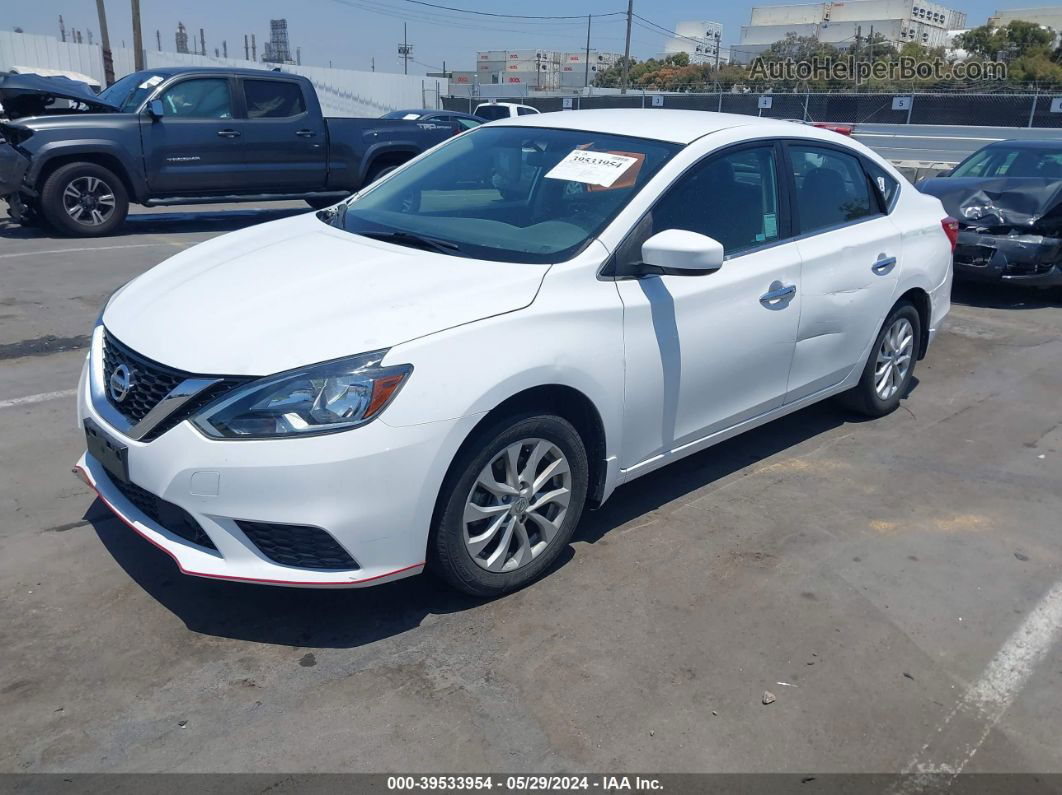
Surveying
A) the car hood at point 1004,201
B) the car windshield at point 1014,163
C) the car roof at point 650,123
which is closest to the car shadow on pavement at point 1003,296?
the car hood at point 1004,201

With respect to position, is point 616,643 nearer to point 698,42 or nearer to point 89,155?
point 89,155

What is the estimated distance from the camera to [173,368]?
119 inches

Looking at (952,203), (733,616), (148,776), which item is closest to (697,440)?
(733,616)

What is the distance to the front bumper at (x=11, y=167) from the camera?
9438mm

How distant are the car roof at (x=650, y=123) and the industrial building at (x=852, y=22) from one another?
105 meters

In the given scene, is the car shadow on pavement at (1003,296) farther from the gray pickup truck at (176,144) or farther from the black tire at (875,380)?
the gray pickup truck at (176,144)

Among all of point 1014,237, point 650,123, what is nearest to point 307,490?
point 650,123

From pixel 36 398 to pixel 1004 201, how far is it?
829 centimetres

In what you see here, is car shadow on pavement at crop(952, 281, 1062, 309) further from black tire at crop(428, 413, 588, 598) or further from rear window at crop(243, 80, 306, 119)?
rear window at crop(243, 80, 306, 119)

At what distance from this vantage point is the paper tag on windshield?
3.90 m

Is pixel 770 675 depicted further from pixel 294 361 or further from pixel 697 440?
pixel 294 361

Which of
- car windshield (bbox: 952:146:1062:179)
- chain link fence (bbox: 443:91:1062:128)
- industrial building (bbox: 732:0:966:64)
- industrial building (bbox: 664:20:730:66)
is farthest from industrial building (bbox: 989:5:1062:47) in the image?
car windshield (bbox: 952:146:1062:179)

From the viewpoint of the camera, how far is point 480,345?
3.10m

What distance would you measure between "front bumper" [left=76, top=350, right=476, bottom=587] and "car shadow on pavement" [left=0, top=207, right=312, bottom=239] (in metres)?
7.67
